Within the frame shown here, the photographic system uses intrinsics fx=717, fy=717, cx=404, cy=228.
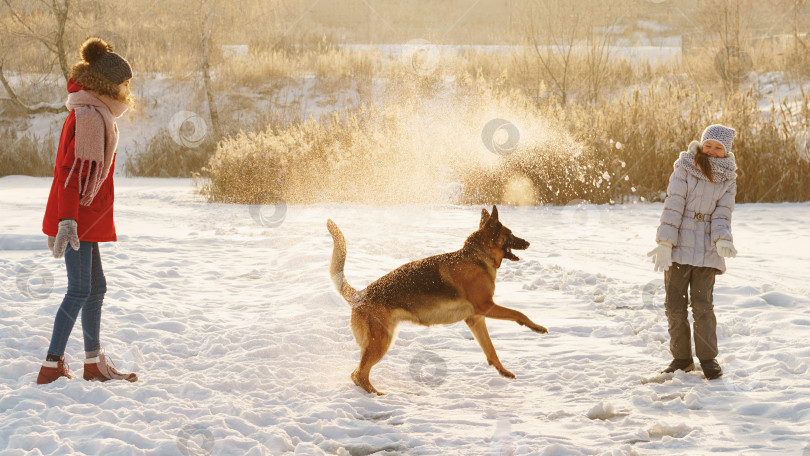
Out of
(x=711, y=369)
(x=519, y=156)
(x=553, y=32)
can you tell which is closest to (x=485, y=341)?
(x=711, y=369)

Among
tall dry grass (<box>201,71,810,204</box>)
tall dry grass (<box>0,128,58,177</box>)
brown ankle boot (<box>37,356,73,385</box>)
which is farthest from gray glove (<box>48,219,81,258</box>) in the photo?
tall dry grass (<box>0,128,58,177</box>)

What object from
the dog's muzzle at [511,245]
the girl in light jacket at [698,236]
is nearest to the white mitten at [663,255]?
the girl in light jacket at [698,236]

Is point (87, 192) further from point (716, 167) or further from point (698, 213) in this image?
point (716, 167)

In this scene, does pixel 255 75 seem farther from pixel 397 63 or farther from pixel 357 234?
pixel 357 234

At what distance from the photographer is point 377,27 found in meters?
44.2

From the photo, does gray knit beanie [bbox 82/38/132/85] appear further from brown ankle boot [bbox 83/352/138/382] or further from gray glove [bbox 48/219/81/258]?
brown ankle boot [bbox 83/352/138/382]

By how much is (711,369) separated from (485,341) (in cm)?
149

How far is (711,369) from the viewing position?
4.71 m

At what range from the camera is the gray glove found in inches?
165

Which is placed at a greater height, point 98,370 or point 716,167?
point 716,167

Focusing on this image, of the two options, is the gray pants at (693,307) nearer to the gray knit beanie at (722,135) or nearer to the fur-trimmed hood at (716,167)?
the fur-trimmed hood at (716,167)

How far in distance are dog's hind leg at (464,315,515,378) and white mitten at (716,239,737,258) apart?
1.59 meters

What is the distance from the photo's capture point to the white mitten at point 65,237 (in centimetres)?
420

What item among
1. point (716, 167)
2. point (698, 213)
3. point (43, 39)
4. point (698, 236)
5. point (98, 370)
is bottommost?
point (98, 370)
